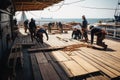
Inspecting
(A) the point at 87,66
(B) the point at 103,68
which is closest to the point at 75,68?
(A) the point at 87,66

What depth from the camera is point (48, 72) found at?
17.0ft

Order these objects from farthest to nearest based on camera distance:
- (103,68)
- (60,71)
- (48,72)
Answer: (103,68) → (60,71) → (48,72)

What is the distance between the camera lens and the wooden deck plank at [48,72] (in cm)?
474

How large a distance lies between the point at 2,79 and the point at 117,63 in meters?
4.42

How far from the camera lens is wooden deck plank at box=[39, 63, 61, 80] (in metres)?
4.74

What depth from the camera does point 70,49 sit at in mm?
8781

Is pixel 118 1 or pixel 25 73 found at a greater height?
pixel 118 1

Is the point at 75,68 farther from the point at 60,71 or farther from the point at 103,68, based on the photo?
the point at 103,68

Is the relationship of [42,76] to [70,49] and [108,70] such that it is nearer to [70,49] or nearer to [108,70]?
[108,70]

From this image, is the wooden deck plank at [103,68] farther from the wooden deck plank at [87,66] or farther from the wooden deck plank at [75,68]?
the wooden deck plank at [75,68]

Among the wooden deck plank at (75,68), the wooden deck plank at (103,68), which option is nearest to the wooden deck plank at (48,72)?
the wooden deck plank at (75,68)

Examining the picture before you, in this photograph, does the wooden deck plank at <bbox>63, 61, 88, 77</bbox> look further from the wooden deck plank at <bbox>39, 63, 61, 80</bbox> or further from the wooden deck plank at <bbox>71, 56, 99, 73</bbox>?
the wooden deck plank at <bbox>39, 63, 61, 80</bbox>

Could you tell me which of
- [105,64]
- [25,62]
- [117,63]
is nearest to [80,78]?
[105,64]

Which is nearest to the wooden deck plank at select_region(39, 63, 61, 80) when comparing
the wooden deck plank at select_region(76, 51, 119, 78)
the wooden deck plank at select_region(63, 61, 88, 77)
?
the wooden deck plank at select_region(63, 61, 88, 77)
